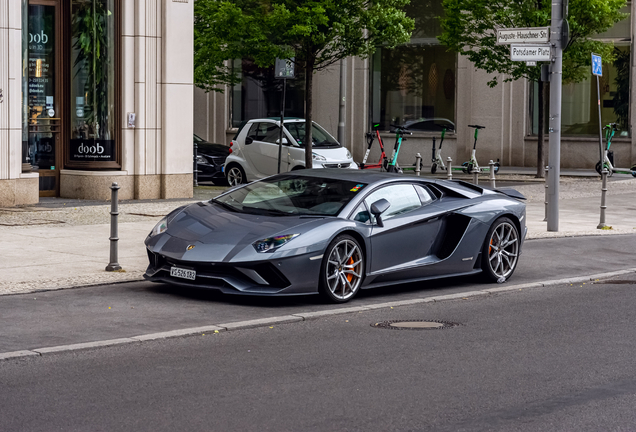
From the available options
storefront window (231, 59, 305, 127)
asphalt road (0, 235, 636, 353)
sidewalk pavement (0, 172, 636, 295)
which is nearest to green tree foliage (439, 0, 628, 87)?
sidewalk pavement (0, 172, 636, 295)

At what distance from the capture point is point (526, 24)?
26.9 m

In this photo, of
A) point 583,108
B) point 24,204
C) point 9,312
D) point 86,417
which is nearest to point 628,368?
point 86,417

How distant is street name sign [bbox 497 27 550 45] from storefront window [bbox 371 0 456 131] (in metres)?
17.7

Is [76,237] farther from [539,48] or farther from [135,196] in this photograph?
[539,48]

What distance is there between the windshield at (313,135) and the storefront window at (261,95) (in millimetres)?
11533

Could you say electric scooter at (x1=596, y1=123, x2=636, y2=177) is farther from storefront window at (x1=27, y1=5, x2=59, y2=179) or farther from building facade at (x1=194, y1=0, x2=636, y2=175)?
storefront window at (x1=27, y1=5, x2=59, y2=179)

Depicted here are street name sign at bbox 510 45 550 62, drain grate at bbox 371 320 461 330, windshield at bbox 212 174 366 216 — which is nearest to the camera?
drain grate at bbox 371 320 461 330

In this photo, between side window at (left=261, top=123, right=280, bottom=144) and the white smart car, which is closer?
the white smart car

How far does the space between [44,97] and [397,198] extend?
428 inches

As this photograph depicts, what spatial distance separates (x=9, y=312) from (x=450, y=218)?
169 inches

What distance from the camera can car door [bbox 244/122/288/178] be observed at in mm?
23609

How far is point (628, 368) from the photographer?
6672 millimetres

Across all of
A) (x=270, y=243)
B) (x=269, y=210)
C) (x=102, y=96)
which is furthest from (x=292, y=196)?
(x=102, y=96)

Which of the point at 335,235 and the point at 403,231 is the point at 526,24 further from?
the point at 335,235
